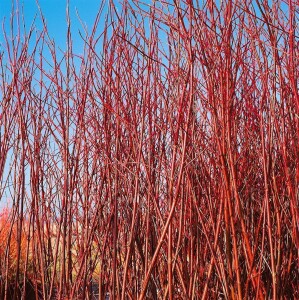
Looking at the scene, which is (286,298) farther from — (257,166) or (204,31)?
(204,31)

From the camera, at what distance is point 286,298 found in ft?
7.50

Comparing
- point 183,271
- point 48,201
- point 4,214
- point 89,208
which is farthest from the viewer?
point 4,214

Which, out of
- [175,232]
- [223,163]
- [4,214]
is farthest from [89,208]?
[4,214]

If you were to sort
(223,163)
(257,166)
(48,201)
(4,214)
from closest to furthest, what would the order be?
(223,163)
(257,166)
(48,201)
(4,214)

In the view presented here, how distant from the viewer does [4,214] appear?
5.02 metres

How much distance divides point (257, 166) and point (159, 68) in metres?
0.56

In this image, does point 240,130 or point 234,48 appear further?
point 240,130

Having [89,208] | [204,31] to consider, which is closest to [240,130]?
[204,31]

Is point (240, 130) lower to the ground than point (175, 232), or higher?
higher

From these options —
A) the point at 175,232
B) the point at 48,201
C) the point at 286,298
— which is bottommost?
the point at 286,298

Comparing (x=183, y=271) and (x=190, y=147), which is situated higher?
(x=190, y=147)

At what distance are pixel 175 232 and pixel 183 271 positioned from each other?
11.3 inches

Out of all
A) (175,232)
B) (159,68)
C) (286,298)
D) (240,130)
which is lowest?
(286,298)

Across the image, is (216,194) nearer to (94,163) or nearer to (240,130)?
(240,130)
